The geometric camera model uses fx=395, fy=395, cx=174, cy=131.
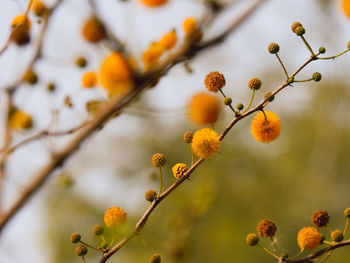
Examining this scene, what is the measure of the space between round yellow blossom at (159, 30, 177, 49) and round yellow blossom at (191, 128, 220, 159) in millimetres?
407

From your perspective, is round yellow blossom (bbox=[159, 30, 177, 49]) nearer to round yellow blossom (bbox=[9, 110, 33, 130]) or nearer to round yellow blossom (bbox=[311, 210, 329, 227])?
round yellow blossom (bbox=[9, 110, 33, 130])

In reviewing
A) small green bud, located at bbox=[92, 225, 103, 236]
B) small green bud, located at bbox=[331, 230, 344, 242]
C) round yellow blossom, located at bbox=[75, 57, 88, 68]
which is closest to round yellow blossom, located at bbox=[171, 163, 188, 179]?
small green bud, located at bbox=[92, 225, 103, 236]

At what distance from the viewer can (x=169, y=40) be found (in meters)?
1.48

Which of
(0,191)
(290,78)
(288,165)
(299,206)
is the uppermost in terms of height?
(0,191)

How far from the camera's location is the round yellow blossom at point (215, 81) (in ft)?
4.34

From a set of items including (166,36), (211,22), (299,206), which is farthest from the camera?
(299,206)

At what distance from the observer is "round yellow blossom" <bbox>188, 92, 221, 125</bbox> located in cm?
112

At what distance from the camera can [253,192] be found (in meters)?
13.8

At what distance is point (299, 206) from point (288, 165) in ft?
6.37

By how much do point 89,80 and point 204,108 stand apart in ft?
2.47

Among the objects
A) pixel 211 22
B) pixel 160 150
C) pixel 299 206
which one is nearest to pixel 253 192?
pixel 299 206

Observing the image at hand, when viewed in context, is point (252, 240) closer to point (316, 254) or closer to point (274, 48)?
point (316, 254)

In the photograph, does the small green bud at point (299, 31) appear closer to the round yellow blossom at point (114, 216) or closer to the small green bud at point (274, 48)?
the small green bud at point (274, 48)

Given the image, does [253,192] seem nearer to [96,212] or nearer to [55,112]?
[96,212]
